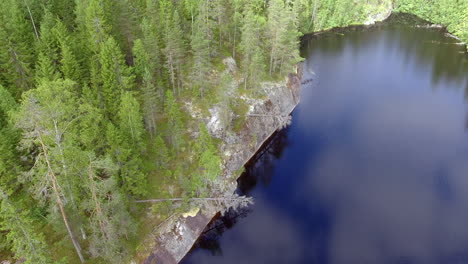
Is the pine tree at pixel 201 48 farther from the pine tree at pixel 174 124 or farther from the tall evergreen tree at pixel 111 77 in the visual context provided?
the tall evergreen tree at pixel 111 77

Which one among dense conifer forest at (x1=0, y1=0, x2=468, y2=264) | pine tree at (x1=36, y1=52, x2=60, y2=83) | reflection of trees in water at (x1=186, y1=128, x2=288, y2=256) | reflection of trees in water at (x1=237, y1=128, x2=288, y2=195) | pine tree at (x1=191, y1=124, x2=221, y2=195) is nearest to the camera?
dense conifer forest at (x1=0, y1=0, x2=468, y2=264)

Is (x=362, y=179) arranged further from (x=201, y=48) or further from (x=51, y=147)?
(x=51, y=147)

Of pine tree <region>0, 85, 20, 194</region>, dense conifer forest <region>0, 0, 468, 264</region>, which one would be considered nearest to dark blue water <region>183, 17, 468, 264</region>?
dense conifer forest <region>0, 0, 468, 264</region>

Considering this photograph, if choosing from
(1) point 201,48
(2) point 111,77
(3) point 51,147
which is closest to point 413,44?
(1) point 201,48

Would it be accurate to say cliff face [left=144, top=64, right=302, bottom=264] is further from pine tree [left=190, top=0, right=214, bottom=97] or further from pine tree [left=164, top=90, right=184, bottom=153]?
pine tree [left=164, top=90, right=184, bottom=153]

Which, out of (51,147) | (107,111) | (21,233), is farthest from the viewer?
(107,111)

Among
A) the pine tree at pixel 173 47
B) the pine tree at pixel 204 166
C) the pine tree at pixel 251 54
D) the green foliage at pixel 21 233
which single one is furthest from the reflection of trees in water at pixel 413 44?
the green foliage at pixel 21 233
